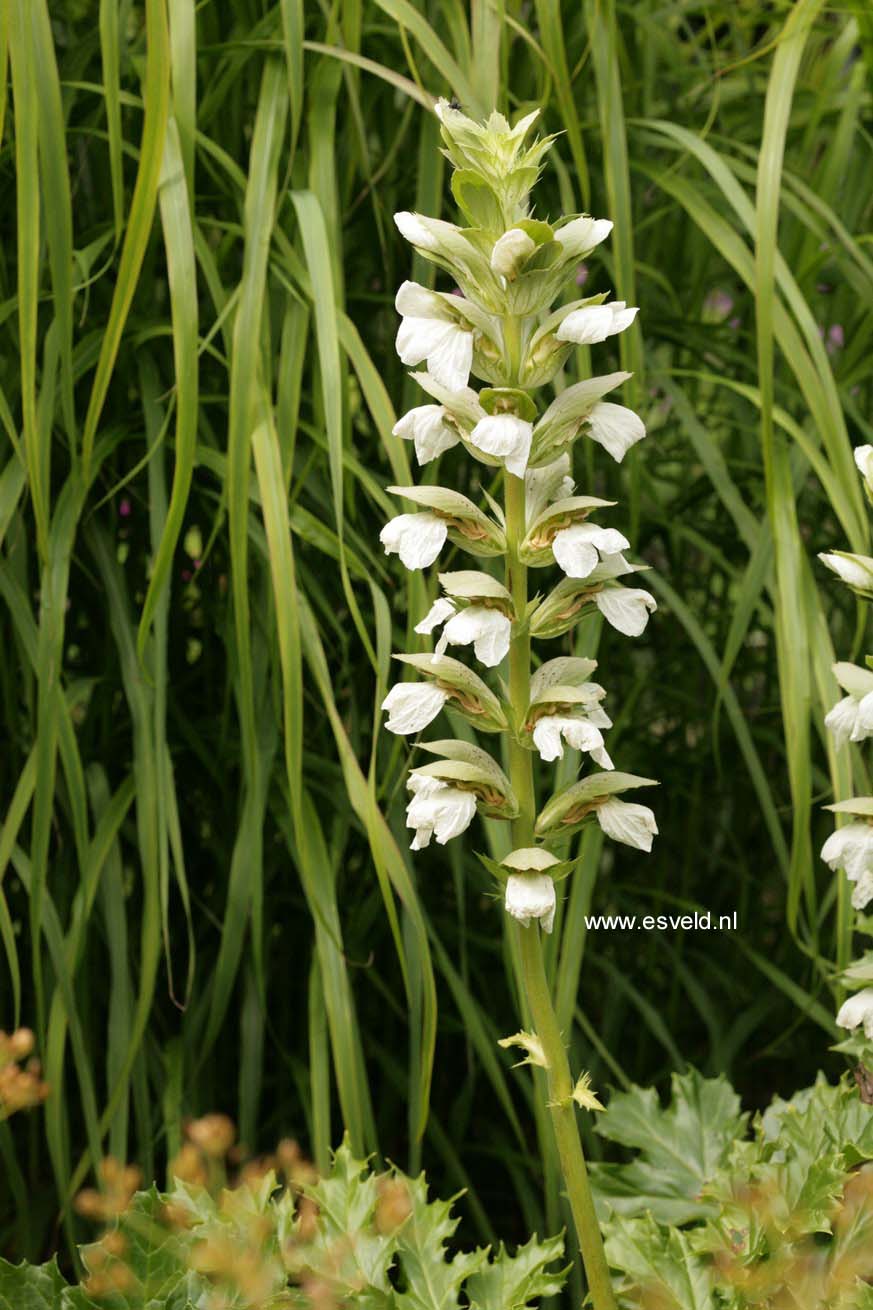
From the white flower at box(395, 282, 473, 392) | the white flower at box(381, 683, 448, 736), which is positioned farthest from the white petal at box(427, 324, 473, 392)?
the white flower at box(381, 683, 448, 736)

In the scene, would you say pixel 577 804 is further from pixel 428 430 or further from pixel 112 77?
pixel 112 77

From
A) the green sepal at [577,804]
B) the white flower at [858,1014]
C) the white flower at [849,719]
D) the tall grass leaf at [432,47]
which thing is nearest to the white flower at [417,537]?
the green sepal at [577,804]

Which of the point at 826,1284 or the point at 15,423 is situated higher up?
the point at 15,423

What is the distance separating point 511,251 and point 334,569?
3.25 feet

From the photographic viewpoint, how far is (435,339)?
1.05m

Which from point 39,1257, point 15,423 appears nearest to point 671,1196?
point 39,1257

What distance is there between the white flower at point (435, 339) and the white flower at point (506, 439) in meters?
0.03

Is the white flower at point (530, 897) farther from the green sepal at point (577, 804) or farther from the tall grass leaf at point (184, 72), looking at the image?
the tall grass leaf at point (184, 72)

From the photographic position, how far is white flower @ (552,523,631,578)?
1.05 metres

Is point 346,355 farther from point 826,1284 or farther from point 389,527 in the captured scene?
point 826,1284

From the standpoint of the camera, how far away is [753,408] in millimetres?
2221

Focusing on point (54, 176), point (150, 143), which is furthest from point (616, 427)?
point (54, 176)

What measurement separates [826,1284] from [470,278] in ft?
2.86

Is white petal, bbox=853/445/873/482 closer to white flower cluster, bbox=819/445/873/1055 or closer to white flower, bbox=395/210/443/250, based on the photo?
white flower cluster, bbox=819/445/873/1055
